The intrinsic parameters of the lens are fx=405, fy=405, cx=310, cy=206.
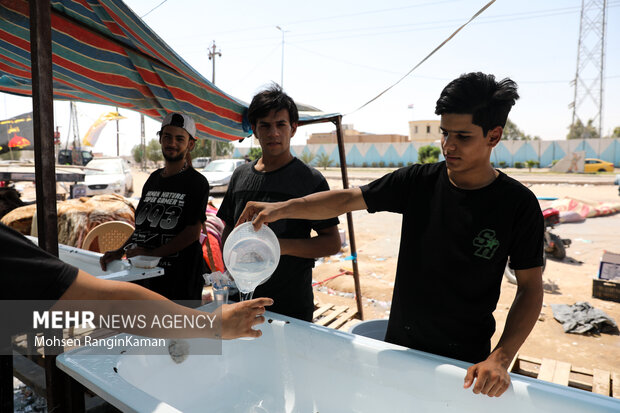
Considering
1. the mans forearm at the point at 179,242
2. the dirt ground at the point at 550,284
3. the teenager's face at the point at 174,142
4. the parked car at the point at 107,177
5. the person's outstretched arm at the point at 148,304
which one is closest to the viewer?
the person's outstretched arm at the point at 148,304

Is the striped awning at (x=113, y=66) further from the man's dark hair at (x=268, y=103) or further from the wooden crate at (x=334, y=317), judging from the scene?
the wooden crate at (x=334, y=317)

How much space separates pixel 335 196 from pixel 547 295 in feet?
14.5

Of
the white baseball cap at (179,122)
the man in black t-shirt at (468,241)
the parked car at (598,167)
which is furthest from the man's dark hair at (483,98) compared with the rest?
the parked car at (598,167)

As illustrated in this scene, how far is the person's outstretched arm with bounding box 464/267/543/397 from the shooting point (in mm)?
1358

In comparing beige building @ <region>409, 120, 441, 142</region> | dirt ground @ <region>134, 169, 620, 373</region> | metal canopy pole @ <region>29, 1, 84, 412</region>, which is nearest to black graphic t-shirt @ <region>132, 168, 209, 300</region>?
metal canopy pole @ <region>29, 1, 84, 412</region>

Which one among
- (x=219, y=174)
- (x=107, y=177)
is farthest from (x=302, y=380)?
(x=219, y=174)

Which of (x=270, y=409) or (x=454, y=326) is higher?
(x=454, y=326)

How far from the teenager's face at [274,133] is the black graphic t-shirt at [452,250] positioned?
633 mm

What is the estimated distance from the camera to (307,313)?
85.0 inches

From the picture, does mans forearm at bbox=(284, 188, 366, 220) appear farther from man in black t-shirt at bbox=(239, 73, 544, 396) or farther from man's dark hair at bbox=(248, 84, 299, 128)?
man's dark hair at bbox=(248, 84, 299, 128)

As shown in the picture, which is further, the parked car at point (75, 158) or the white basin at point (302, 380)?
the parked car at point (75, 158)

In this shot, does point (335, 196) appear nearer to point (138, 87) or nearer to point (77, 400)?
point (77, 400)

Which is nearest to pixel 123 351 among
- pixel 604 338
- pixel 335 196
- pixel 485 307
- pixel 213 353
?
pixel 213 353

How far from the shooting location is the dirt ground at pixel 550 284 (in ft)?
12.0
